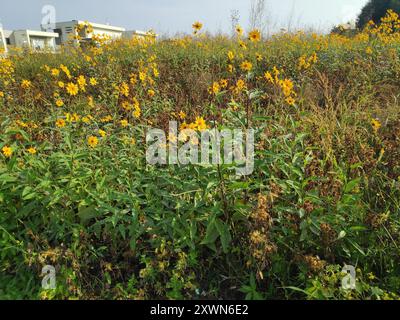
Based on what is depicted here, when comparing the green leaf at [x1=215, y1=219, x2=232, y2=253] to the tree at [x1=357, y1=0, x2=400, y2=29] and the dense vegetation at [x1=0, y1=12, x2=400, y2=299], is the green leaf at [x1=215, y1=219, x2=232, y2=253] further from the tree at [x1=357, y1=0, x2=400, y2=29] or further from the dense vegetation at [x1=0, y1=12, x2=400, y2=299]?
the tree at [x1=357, y1=0, x2=400, y2=29]

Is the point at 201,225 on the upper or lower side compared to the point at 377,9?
lower

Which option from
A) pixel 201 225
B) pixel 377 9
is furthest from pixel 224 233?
pixel 377 9

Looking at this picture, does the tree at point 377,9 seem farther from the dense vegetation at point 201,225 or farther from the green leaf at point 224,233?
the green leaf at point 224,233

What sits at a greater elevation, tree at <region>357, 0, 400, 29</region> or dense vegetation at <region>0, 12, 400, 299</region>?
tree at <region>357, 0, 400, 29</region>

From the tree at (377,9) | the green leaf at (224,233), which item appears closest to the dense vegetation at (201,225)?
the green leaf at (224,233)

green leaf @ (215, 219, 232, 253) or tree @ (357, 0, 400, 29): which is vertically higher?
tree @ (357, 0, 400, 29)

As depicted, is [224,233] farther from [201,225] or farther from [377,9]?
[377,9]

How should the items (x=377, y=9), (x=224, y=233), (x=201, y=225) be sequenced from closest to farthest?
(x=224, y=233), (x=201, y=225), (x=377, y=9)

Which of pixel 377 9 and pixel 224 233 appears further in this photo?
pixel 377 9

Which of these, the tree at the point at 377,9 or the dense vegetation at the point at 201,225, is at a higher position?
the tree at the point at 377,9

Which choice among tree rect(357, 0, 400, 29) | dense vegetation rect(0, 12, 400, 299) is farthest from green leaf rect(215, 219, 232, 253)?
tree rect(357, 0, 400, 29)

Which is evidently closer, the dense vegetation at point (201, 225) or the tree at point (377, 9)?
the dense vegetation at point (201, 225)

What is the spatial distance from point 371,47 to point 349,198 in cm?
436

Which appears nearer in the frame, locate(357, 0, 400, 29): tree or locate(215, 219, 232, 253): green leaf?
locate(215, 219, 232, 253): green leaf
